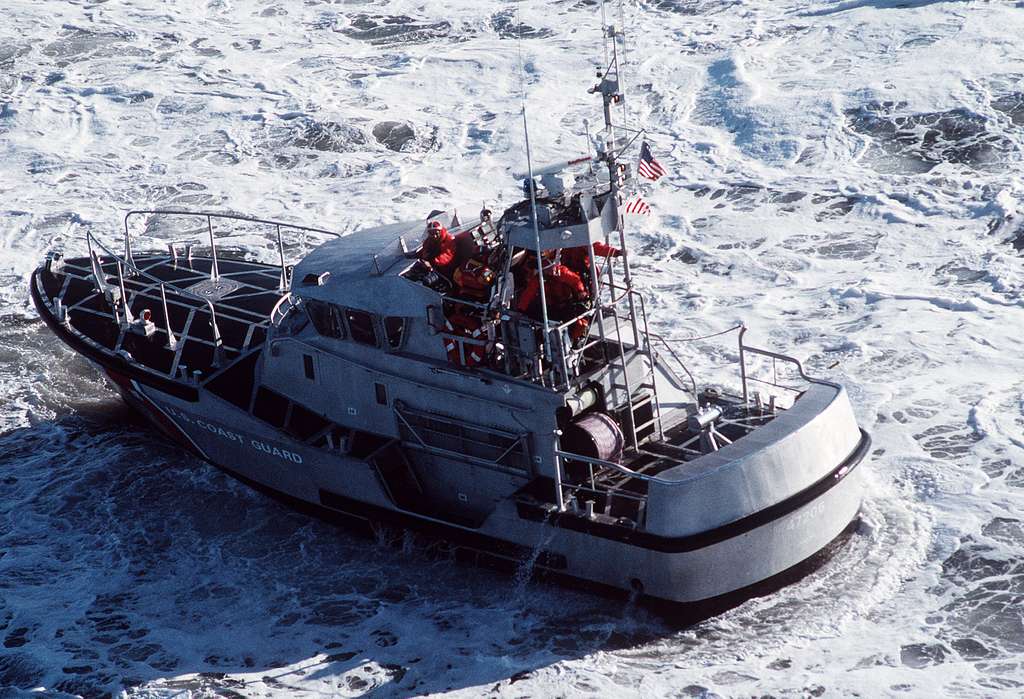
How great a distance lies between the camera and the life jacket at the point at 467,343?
12.1 m

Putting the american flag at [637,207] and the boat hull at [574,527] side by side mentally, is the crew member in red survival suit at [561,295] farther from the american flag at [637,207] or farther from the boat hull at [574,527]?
the boat hull at [574,527]

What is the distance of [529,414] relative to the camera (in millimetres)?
12055

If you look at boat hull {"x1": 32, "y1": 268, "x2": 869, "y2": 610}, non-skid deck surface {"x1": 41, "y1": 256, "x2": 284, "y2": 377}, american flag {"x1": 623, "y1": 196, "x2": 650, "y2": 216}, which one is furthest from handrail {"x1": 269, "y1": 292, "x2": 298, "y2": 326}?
american flag {"x1": 623, "y1": 196, "x2": 650, "y2": 216}

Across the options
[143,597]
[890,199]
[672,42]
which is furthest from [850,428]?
[672,42]

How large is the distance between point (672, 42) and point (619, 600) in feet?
53.4

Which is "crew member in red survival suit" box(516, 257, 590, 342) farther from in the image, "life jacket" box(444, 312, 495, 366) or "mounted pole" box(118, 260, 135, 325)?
"mounted pole" box(118, 260, 135, 325)

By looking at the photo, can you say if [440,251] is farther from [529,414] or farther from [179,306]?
[179,306]

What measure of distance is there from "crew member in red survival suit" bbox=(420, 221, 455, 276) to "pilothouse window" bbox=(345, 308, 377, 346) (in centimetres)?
82

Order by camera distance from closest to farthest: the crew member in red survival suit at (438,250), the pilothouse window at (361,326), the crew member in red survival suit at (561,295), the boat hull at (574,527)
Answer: the boat hull at (574,527) < the crew member in red survival suit at (561,295) < the crew member in red survival suit at (438,250) < the pilothouse window at (361,326)

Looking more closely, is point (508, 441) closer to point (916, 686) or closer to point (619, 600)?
point (619, 600)

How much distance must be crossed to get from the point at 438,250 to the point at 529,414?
1.78 metres

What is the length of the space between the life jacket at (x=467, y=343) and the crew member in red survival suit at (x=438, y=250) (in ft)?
1.67

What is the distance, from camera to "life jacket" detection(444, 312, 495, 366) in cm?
1215

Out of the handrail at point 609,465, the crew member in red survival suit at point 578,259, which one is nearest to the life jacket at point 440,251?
the crew member in red survival suit at point 578,259
